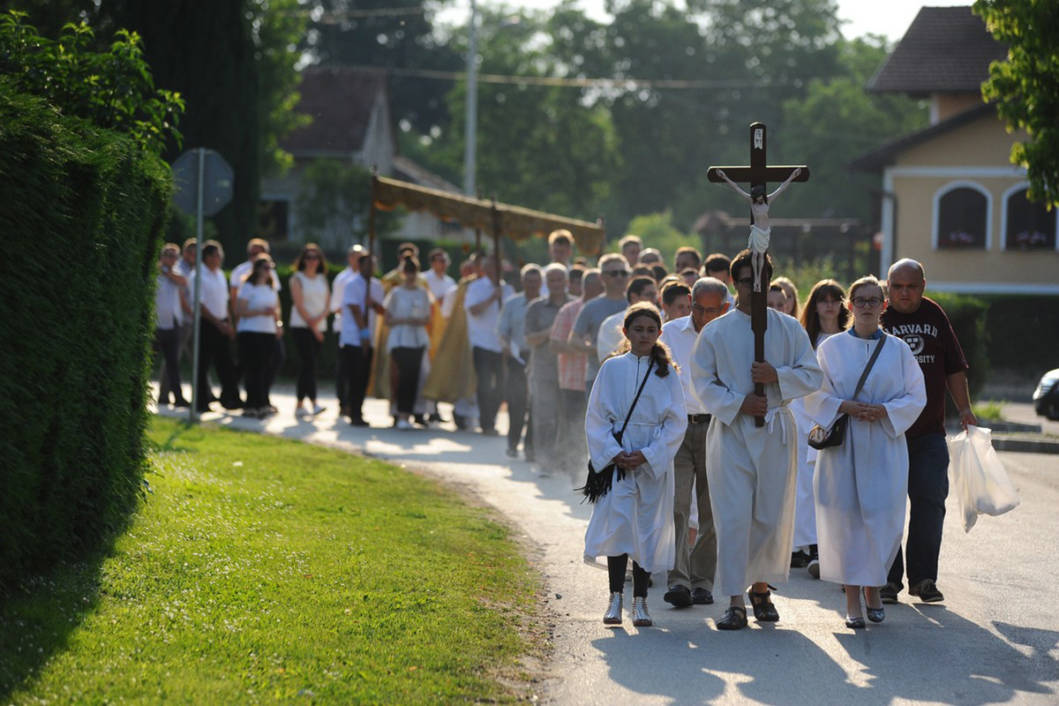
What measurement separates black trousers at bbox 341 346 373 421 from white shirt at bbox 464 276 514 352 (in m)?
1.24

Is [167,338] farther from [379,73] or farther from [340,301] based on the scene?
[379,73]

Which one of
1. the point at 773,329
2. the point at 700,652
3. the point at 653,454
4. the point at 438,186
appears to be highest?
the point at 438,186

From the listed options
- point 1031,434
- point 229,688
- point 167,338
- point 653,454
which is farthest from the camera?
point 1031,434

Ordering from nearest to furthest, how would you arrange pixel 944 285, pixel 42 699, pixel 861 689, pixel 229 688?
pixel 42 699, pixel 229 688, pixel 861 689, pixel 944 285

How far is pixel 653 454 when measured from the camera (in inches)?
332

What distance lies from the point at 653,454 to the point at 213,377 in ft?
54.4

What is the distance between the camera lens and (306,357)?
19203 millimetres

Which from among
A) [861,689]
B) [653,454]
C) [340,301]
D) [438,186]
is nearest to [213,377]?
[340,301]

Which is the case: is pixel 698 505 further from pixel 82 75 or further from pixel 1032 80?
pixel 1032 80

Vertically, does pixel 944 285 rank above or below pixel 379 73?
below

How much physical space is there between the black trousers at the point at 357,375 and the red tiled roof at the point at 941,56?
2433cm

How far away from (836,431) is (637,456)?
3.64ft

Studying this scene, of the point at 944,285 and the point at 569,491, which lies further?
the point at 944,285

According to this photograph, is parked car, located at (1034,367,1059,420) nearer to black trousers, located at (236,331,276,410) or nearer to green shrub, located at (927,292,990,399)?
green shrub, located at (927,292,990,399)
